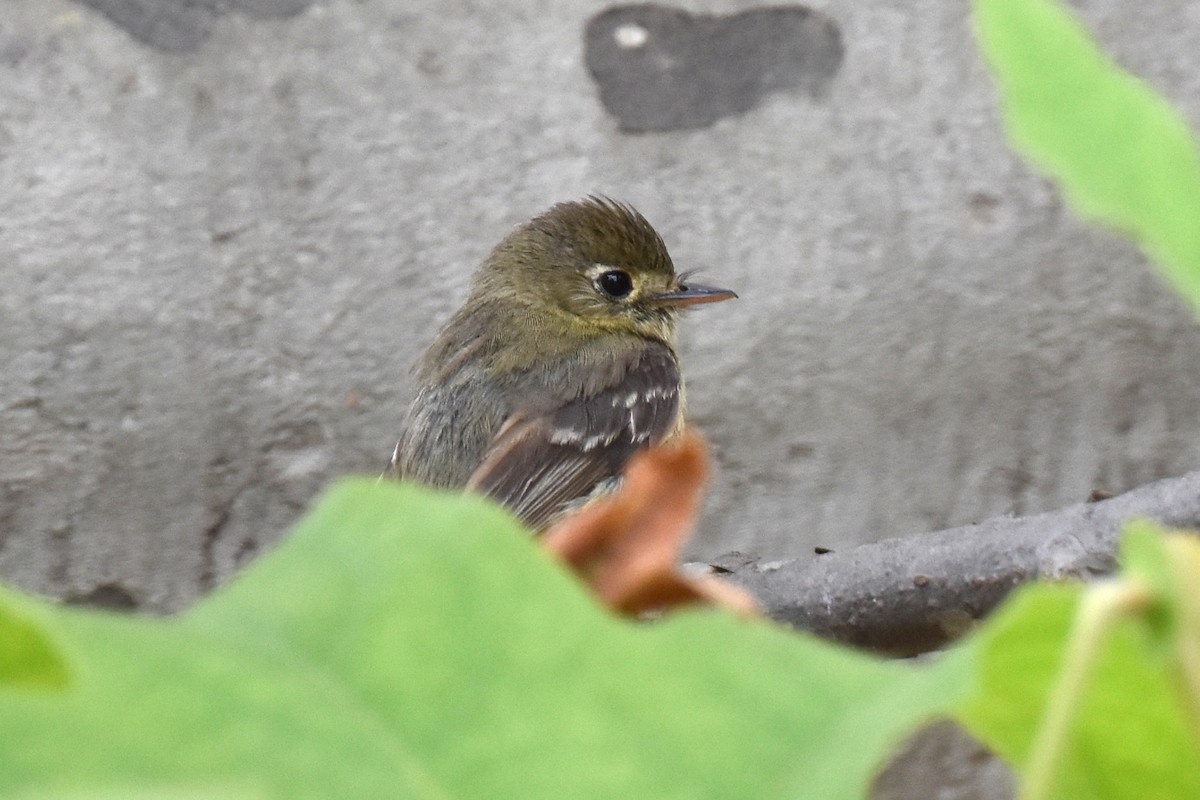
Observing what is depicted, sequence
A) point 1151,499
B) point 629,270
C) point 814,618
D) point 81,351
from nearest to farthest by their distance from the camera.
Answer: point 1151,499 < point 814,618 < point 81,351 < point 629,270

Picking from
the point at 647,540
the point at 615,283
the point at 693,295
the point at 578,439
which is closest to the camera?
the point at 647,540

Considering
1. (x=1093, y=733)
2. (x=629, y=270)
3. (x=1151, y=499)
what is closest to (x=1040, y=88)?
(x=1093, y=733)

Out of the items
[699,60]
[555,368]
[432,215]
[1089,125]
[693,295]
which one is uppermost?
[1089,125]

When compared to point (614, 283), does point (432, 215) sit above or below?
above

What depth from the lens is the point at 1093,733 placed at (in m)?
0.37

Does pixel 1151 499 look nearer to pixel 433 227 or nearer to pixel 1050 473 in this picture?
pixel 1050 473

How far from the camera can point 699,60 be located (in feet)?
10.9

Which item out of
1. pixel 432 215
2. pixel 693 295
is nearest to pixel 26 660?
pixel 432 215

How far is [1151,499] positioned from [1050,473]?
1328mm

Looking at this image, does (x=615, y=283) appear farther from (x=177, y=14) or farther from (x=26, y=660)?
(x=26, y=660)

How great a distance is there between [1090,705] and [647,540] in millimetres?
118

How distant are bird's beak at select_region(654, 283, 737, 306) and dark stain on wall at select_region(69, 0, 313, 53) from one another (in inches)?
41.6

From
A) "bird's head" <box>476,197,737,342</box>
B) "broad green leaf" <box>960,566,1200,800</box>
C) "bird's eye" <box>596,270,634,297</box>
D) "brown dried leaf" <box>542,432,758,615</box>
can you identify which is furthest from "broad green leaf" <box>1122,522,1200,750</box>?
"bird's eye" <box>596,270,634,297</box>

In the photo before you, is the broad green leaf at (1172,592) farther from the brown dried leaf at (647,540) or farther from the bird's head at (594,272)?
the bird's head at (594,272)
